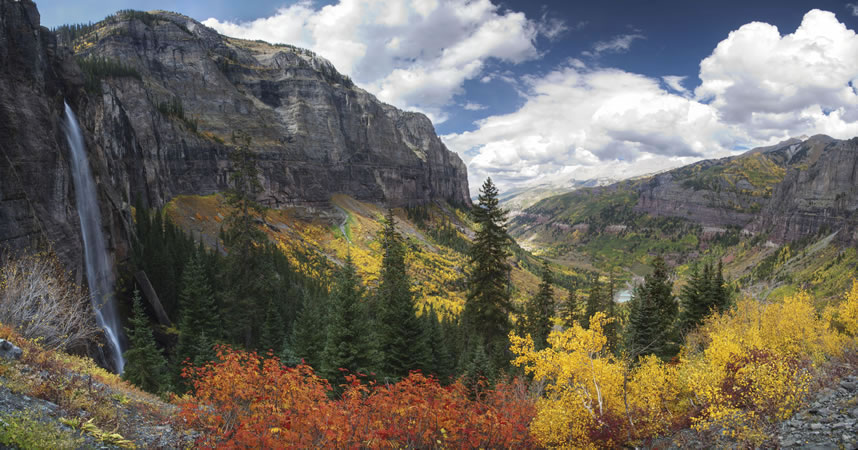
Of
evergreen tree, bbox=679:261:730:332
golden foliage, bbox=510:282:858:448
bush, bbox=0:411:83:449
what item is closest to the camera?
bush, bbox=0:411:83:449

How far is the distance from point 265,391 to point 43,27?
41.2 metres

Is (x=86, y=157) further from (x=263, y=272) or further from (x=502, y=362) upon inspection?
(x=502, y=362)

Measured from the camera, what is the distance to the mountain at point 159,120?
85.5 feet

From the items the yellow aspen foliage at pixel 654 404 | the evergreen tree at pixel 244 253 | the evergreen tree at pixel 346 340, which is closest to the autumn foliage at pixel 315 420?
the yellow aspen foliage at pixel 654 404

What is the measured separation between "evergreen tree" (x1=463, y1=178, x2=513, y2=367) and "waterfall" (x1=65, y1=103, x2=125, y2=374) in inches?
1159

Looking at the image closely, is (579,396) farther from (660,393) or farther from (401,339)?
(401,339)

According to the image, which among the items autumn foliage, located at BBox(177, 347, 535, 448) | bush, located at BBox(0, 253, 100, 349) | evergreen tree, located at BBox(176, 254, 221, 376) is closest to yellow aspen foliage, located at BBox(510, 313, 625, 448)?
autumn foliage, located at BBox(177, 347, 535, 448)

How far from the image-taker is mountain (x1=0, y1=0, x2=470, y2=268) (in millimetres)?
26047

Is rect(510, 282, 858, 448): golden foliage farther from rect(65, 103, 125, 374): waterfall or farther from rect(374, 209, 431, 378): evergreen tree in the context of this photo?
rect(65, 103, 125, 374): waterfall

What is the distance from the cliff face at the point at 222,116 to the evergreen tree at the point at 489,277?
2494 inches

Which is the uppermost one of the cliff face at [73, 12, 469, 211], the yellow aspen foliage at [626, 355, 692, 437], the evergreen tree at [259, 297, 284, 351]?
the cliff face at [73, 12, 469, 211]

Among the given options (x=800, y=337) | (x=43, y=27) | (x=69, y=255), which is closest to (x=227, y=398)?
(x=69, y=255)

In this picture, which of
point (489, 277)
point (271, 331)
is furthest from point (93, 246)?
point (489, 277)

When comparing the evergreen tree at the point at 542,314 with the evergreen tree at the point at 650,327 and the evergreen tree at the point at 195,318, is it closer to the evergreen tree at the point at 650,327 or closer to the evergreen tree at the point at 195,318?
the evergreen tree at the point at 650,327
